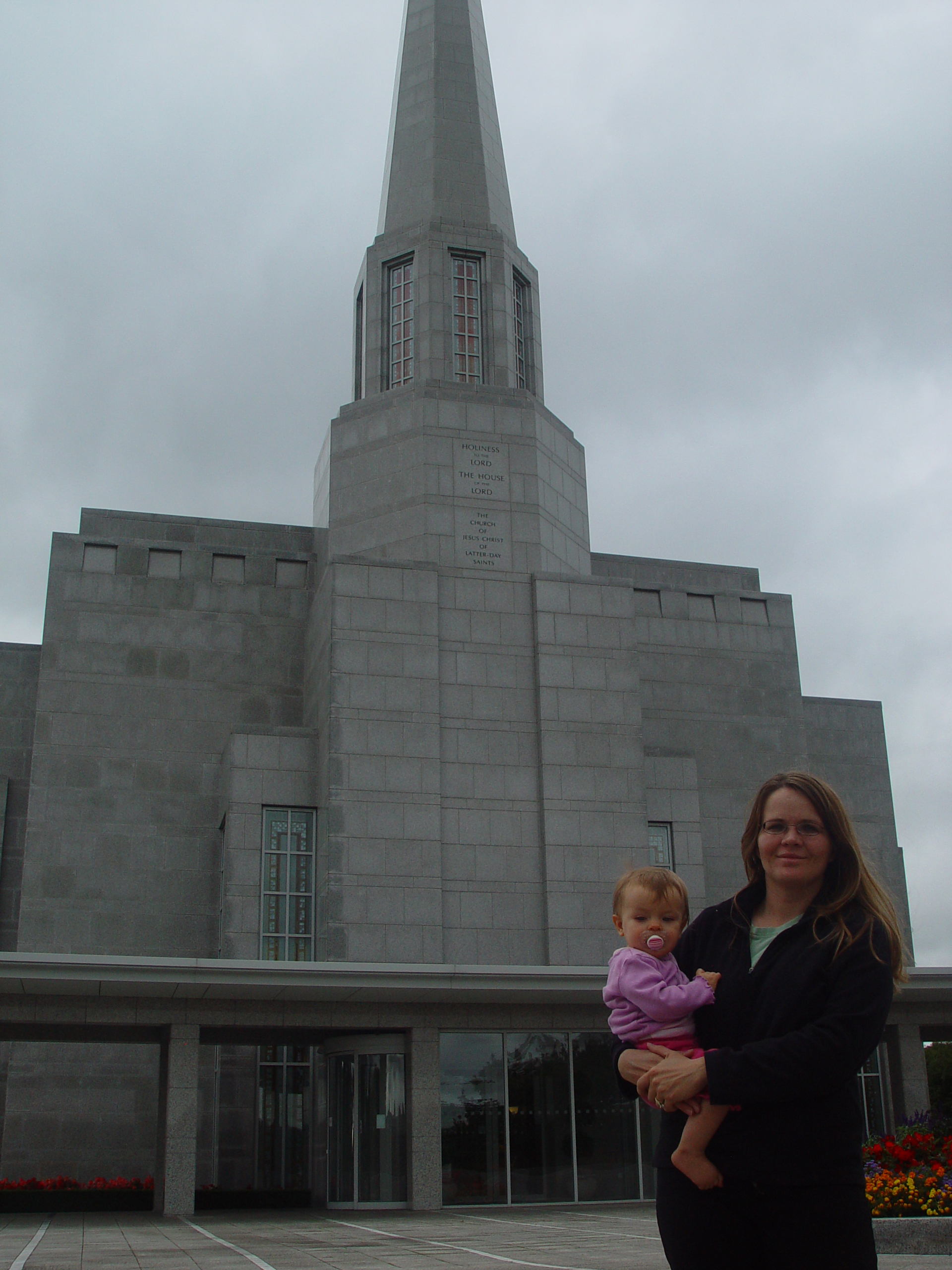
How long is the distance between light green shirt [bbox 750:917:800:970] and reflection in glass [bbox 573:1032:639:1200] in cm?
1694

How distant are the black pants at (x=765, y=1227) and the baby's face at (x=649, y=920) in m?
0.67

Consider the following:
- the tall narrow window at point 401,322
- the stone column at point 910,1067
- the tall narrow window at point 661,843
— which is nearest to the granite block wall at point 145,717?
the tall narrow window at point 401,322

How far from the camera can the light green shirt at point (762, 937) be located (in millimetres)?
3781

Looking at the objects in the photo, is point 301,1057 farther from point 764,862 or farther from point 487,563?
point 764,862

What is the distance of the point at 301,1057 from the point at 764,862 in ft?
78.6

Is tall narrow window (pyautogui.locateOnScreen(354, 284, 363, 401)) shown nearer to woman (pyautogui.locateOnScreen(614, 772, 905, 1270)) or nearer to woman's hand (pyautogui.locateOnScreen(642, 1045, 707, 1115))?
woman (pyautogui.locateOnScreen(614, 772, 905, 1270))

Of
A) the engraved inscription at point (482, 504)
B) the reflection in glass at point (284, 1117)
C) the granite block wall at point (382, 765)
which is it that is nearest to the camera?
the granite block wall at point (382, 765)

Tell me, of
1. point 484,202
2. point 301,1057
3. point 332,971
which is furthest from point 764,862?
point 484,202

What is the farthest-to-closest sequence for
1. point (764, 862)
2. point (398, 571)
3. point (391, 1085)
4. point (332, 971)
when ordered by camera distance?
point (398, 571) < point (391, 1085) < point (332, 971) < point (764, 862)

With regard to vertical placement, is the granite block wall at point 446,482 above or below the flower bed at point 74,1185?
above

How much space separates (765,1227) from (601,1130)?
59.0 feet

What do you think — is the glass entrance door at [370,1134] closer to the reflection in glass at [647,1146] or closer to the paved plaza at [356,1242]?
the paved plaza at [356,1242]

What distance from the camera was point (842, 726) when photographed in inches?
1346

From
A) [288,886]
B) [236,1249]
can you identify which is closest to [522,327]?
[288,886]
